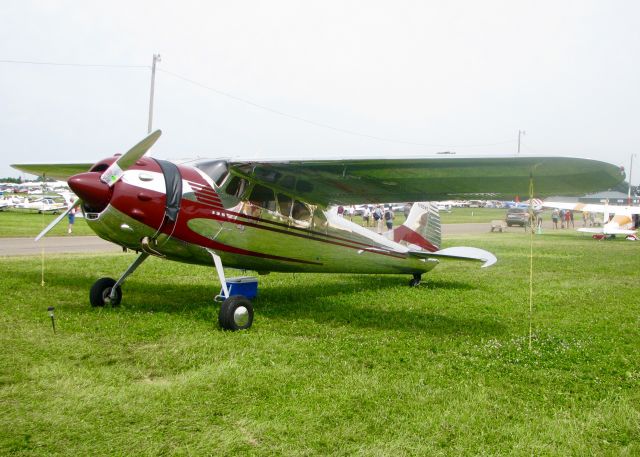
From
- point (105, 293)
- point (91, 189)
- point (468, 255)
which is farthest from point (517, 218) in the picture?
point (91, 189)

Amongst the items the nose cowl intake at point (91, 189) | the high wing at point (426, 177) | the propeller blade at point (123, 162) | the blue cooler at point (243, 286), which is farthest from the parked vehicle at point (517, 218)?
the nose cowl intake at point (91, 189)

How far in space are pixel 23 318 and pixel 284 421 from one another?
521 centimetres

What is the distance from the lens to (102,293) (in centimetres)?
845

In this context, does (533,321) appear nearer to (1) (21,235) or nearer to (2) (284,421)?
(2) (284,421)

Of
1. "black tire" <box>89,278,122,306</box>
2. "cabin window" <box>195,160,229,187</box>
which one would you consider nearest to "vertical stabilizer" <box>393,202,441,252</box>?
"cabin window" <box>195,160,229,187</box>

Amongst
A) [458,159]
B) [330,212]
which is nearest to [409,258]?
[330,212]

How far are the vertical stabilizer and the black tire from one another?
5.97 m

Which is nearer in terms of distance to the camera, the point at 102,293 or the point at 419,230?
the point at 102,293

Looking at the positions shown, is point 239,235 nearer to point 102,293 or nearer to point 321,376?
point 102,293

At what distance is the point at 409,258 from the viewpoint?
1108 cm

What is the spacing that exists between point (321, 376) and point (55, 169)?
8.40 metres

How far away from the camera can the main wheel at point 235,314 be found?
7016 millimetres

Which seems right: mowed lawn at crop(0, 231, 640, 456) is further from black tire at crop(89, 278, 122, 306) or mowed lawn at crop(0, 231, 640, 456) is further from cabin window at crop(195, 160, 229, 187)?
cabin window at crop(195, 160, 229, 187)

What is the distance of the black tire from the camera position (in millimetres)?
8398
